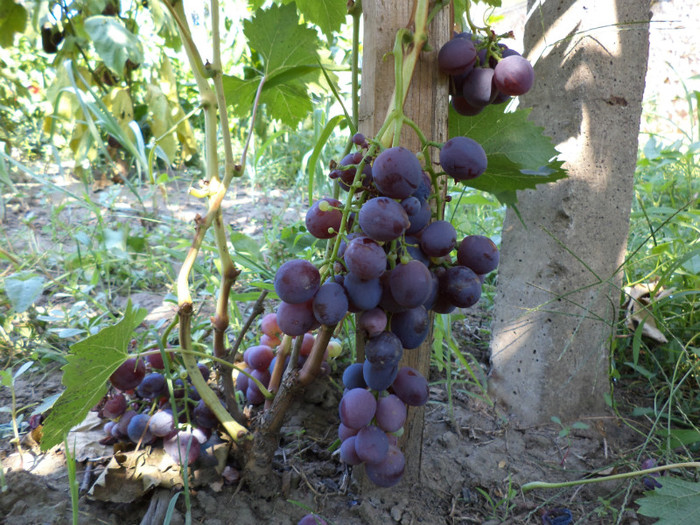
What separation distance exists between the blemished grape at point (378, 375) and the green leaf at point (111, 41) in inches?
67.6

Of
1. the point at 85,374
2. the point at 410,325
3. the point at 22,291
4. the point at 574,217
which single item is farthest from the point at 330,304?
the point at 22,291

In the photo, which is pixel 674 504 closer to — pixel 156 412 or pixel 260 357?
pixel 260 357

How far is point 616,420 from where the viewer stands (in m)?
1.37

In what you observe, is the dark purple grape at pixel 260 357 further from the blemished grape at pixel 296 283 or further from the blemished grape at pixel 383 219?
the blemished grape at pixel 383 219

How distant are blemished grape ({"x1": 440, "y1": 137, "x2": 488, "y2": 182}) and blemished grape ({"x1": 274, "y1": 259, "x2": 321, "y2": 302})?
27 centimetres

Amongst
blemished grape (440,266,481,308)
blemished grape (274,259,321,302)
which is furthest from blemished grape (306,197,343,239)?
blemished grape (440,266,481,308)

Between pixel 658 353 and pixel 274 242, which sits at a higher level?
pixel 274 242

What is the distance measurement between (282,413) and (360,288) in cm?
41

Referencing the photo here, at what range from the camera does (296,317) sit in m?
0.75

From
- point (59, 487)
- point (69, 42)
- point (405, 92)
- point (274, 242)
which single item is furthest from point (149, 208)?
point (405, 92)

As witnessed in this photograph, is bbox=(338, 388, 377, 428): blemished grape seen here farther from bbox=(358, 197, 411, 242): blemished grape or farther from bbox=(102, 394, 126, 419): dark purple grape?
bbox=(102, 394, 126, 419): dark purple grape

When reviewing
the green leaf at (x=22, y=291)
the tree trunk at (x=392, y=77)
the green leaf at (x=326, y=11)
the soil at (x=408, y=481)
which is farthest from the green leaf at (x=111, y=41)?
the tree trunk at (x=392, y=77)

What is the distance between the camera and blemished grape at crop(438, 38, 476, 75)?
87 cm

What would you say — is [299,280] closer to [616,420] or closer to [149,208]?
[616,420]
